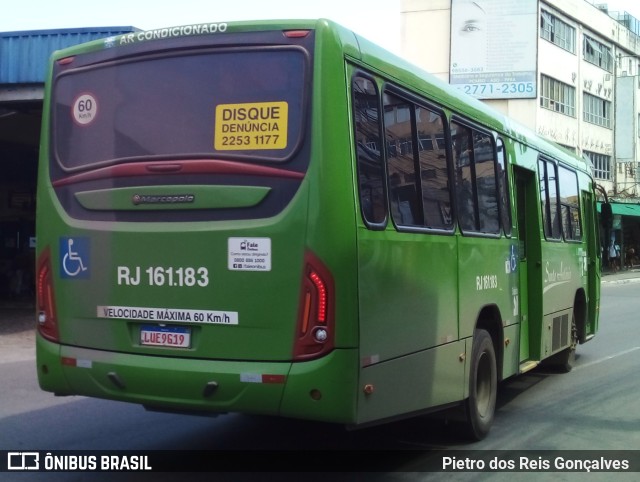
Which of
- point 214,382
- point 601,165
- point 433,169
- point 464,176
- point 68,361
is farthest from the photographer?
point 601,165

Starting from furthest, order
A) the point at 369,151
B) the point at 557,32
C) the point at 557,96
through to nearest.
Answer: the point at 557,32, the point at 557,96, the point at 369,151

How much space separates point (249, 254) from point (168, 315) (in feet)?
2.37

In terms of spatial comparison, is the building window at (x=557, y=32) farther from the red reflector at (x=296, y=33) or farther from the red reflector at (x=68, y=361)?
the red reflector at (x=68, y=361)

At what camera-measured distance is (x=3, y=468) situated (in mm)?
6191

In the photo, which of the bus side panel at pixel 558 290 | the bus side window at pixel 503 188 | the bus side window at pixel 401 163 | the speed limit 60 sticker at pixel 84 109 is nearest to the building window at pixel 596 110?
the bus side panel at pixel 558 290

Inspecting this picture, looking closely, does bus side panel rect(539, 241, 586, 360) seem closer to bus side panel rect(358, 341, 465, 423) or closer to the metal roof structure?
bus side panel rect(358, 341, 465, 423)

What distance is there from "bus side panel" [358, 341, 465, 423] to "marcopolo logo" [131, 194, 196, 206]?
1630 mm

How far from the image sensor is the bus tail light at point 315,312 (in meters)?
4.96

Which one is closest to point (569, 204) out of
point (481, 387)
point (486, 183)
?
point (486, 183)

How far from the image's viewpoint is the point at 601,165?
52188mm

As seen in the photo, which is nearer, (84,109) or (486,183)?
(84,109)

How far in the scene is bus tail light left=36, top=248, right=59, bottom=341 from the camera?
5836 mm

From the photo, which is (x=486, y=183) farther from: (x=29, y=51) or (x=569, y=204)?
(x=29, y=51)

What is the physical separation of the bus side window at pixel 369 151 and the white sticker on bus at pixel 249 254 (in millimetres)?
684
